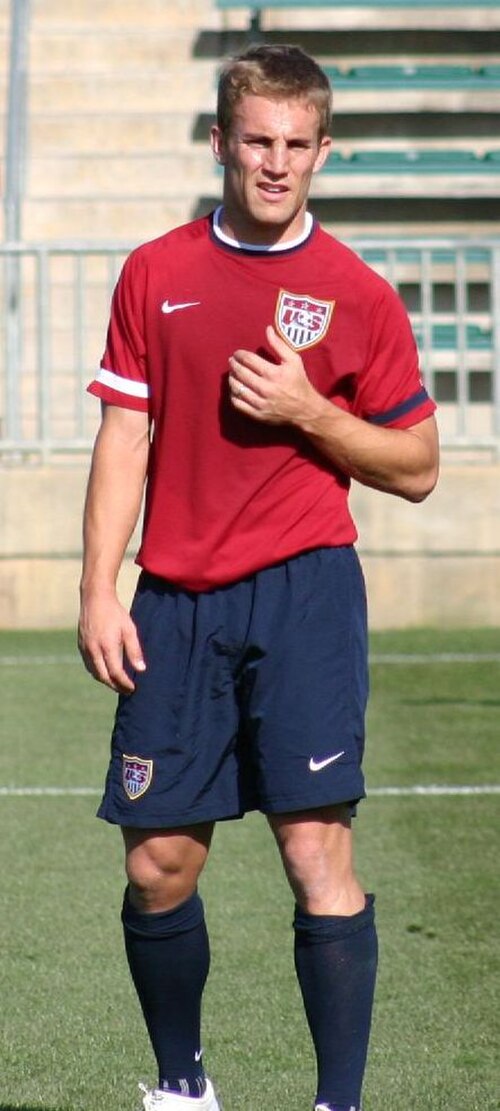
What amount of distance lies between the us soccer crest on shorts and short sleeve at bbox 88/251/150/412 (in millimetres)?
577

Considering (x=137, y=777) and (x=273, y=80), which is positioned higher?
(x=273, y=80)

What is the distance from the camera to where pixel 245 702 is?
325 cm

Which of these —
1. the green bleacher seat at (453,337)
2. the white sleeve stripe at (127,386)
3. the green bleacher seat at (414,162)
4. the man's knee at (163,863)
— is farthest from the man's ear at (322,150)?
the green bleacher seat at (414,162)

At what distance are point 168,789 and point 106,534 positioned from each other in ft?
1.40

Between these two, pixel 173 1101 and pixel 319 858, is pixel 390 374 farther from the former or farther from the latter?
pixel 173 1101

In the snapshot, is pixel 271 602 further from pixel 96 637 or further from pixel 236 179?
pixel 236 179

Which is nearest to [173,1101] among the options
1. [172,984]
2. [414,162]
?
[172,984]

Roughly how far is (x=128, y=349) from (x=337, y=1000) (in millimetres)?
1102

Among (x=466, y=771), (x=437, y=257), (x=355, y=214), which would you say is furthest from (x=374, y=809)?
(x=355, y=214)

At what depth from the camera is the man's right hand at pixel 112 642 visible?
3.23m

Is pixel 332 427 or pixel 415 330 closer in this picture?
pixel 332 427

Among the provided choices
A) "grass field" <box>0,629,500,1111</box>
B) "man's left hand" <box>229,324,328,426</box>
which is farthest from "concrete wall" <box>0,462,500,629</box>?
"man's left hand" <box>229,324,328,426</box>

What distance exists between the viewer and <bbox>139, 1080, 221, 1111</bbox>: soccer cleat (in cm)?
335

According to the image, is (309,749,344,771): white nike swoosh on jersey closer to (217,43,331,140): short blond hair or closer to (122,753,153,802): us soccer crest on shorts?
(122,753,153,802): us soccer crest on shorts
